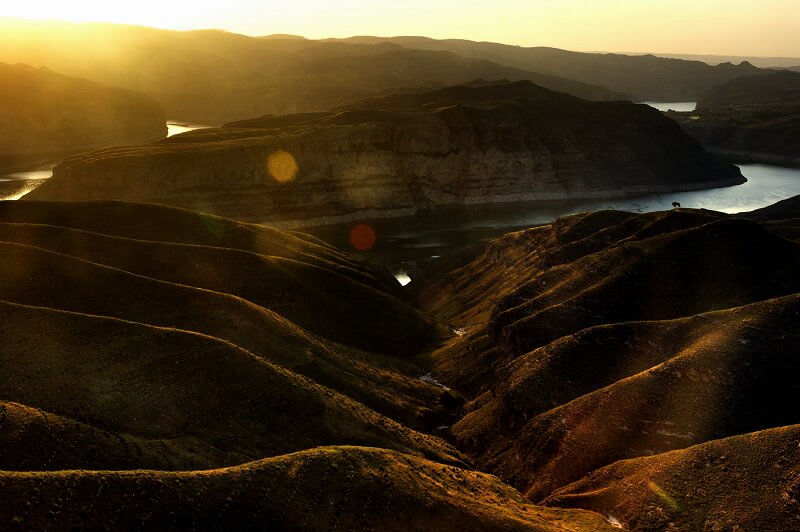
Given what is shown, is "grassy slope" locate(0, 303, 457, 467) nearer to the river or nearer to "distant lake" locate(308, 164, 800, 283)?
the river

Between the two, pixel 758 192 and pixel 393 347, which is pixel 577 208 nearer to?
pixel 758 192

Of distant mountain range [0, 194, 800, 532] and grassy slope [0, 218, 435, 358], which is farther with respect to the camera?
grassy slope [0, 218, 435, 358]

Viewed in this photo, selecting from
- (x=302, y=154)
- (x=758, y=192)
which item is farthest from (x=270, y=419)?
(x=758, y=192)

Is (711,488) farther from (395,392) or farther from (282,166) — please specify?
(282,166)

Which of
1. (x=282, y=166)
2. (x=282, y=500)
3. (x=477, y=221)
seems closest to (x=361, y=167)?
(x=282, y=166)

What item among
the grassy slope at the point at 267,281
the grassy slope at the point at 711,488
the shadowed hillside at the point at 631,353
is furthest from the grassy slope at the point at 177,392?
the grassy slope at the point at 267,281

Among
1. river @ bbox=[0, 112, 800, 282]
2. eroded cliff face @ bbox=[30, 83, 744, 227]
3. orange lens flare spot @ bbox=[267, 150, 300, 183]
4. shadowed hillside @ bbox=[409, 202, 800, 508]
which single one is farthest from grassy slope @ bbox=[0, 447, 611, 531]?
orange lens flare spot @ bbox=[267, 150, 300, 183]
